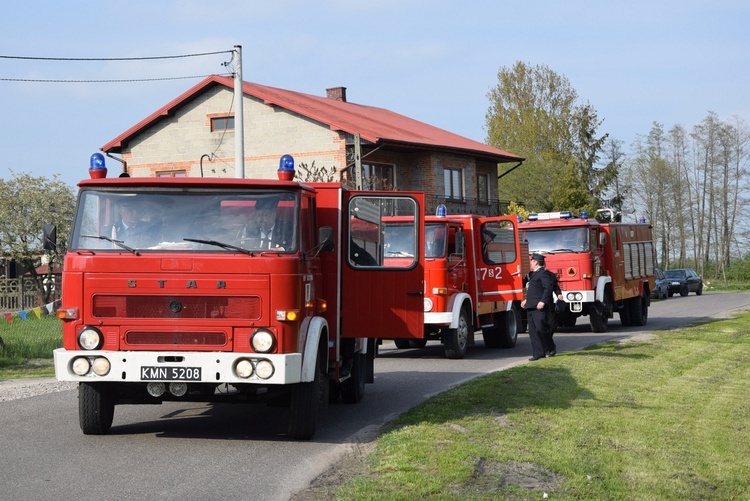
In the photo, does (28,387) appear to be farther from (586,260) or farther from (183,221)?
(586,260)

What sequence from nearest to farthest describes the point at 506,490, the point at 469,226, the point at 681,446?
1. the point at 506,490
2. the point at 681,446
3. the point at 469,226

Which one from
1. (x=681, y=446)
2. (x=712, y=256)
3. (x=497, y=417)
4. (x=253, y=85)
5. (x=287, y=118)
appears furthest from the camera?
(x=712, y=256)

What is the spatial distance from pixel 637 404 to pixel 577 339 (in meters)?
10.8

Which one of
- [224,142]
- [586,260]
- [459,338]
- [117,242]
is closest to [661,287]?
[224,142]

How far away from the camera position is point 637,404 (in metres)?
11.8

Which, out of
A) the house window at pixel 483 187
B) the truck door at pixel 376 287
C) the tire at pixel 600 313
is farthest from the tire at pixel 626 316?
the house window at pixel 483 187

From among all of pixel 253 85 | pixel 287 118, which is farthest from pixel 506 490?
pixel 253 85

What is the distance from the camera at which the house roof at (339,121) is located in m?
38.0

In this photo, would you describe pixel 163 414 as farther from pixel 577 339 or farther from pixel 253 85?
pixel 253 85

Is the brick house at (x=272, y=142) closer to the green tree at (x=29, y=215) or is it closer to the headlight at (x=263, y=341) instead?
the green tree at (x=29, y=215)

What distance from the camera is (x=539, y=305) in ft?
55.5

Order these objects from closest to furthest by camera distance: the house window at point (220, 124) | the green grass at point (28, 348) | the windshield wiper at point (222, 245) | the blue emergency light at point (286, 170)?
the windshield wiper at point (222, 245)
the blue emergency light at point (286, 170)
the green grass at point (28, 348)
the house window at point (220, 124)

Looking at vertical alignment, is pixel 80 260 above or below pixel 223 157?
below

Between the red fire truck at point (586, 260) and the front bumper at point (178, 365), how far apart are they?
15792 millimetres
